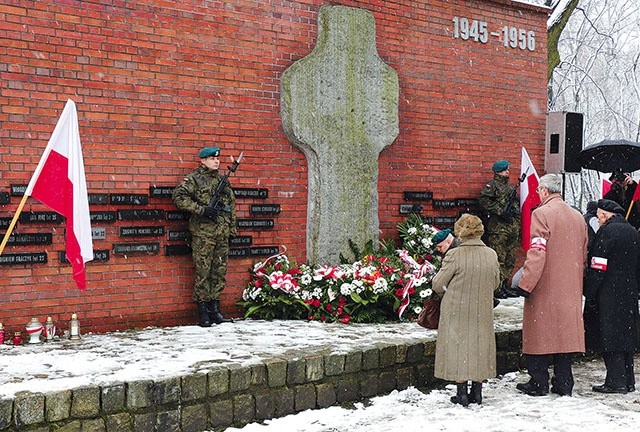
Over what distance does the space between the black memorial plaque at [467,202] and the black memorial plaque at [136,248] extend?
15.3 ft

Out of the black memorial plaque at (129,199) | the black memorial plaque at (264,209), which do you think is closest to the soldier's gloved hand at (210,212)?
the black memorial plaque at (129,199)

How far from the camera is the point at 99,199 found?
7.94 m

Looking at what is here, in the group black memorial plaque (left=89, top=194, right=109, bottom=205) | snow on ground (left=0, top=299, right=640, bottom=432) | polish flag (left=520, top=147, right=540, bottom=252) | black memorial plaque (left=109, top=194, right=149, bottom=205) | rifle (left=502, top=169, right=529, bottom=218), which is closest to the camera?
snow on ground (left=0, top=299, right=640, bottom=432)

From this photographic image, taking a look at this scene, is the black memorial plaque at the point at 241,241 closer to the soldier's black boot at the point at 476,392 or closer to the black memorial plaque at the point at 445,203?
the black memorial plaque at the point at 445,203

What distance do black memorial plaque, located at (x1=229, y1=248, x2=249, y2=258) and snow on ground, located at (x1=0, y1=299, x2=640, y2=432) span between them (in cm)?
106

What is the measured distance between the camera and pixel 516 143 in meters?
12.0

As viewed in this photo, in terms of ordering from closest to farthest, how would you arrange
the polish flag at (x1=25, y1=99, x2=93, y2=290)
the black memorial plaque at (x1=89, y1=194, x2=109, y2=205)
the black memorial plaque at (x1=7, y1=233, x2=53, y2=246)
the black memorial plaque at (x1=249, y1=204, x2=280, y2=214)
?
1. the polish flag at (x1=25, y1=99, x2=93, y2=290)
2. the black memorial plaque at (x1=7, y1=233, x2=53, y2=246)
3. the black memorial plaque at (x1=89, y1=194, x2=109, y2=205)
4. the black memorial plaque at (x1=249, y1=204, x2=280, y2=214)

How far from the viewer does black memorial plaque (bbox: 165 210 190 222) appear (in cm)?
845

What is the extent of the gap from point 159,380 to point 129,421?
0.36 meters

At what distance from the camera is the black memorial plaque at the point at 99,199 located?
25.9 feet

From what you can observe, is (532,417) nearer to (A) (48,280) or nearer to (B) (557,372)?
(B) (557,372)

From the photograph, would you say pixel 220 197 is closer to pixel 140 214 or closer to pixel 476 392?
pixel 140 214

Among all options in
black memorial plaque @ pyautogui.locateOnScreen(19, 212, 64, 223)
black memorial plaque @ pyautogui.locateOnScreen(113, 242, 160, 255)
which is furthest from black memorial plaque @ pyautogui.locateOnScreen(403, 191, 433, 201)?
black memorial plaque @ pyautogui.locateOnScreen(19, 212, 64, 223)

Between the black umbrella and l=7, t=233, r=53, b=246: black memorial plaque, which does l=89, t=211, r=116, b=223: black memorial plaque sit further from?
the black umbrella
